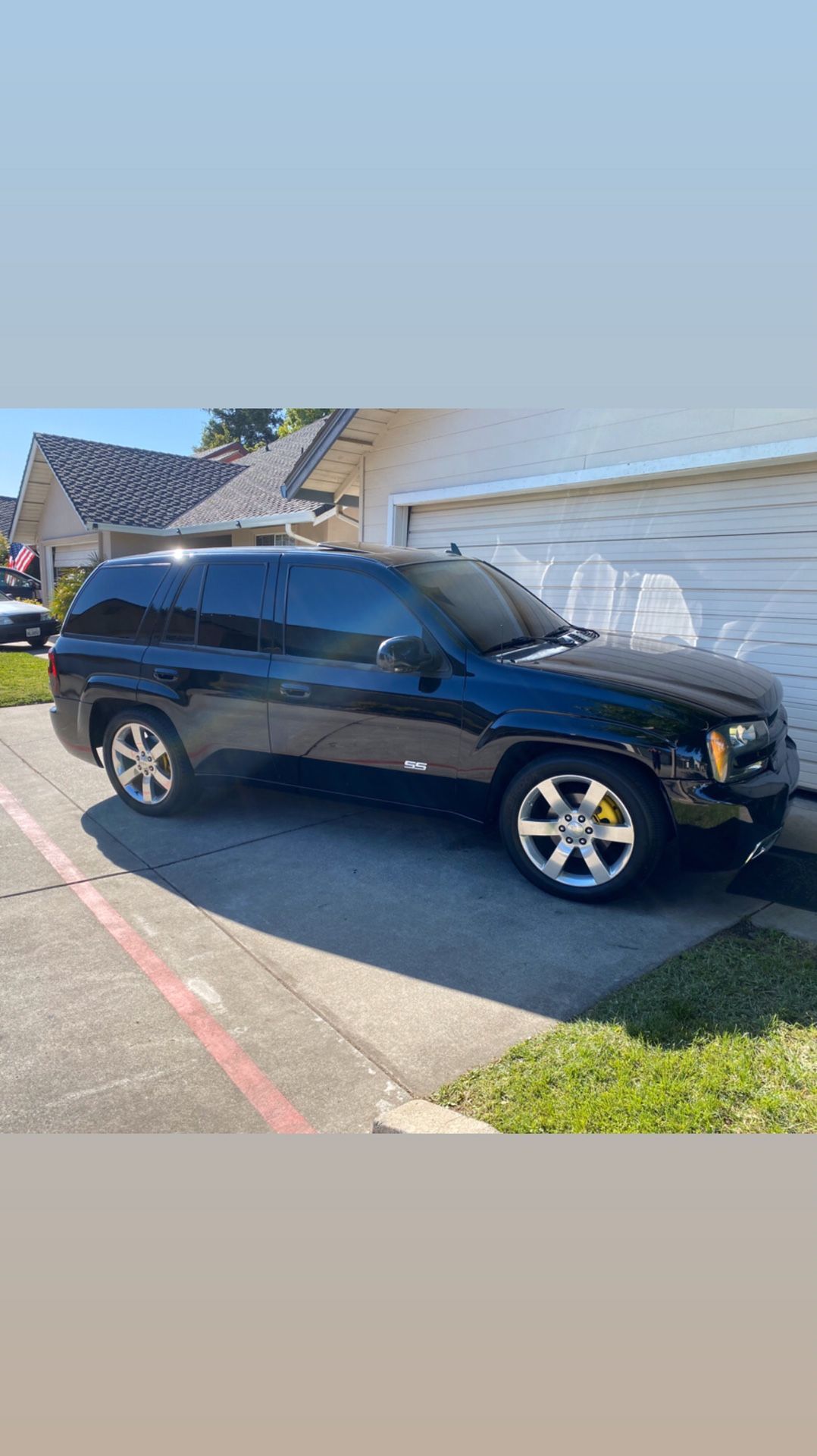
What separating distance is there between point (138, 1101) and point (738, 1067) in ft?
6.63

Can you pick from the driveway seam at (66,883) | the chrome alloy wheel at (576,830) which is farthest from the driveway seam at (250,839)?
the chrome alloy wheel at (576,830)

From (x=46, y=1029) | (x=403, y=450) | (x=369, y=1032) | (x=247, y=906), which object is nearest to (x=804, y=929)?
(x=369, y=1032)

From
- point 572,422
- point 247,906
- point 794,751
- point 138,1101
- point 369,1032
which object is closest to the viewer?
point 138,1101

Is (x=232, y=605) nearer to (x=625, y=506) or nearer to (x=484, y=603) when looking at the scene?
(x=484, y=603)

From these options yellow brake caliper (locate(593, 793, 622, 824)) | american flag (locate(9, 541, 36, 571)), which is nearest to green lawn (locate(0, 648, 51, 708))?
yellow brake caliper (locate(593, 793, 622, 824))

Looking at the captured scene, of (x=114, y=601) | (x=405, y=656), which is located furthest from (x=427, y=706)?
(x=114, y=601)

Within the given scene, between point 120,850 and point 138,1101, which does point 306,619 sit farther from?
point 138,1101

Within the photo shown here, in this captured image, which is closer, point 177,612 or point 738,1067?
point 738,1067

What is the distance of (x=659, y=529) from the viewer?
265 inches

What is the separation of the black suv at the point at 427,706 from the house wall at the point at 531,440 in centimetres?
205

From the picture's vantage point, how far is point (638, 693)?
389cm

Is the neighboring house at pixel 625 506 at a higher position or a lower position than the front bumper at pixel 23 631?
higher

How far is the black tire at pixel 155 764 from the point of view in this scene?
5.22 m

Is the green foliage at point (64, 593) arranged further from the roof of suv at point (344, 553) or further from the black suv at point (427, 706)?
the roof of suv at point (344, 553)
